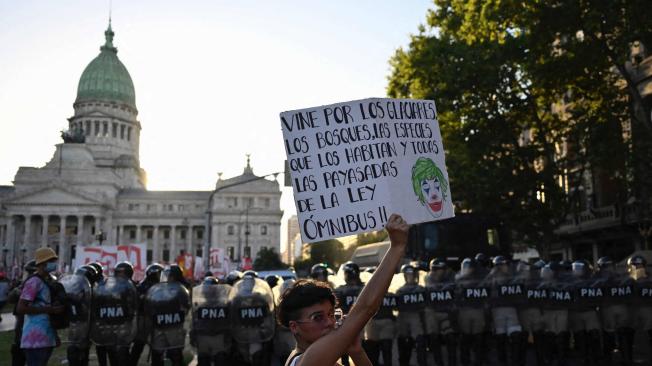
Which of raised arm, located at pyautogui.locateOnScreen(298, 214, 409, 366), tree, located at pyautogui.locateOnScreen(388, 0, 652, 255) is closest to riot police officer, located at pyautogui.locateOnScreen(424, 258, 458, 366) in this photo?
raised arm, located at pyautogui.locateOnScreen(298, 214, 409, 366)

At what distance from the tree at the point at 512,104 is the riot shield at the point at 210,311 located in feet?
43.8

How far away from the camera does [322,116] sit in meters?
4.08

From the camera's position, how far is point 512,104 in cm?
2445

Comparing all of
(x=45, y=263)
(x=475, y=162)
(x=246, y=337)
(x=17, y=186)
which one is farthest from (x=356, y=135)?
(x=17, y=186)

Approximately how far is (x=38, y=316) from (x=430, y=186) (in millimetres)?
5211

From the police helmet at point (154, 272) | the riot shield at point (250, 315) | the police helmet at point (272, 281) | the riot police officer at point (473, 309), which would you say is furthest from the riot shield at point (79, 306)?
the riot police officer at point (473, 309)

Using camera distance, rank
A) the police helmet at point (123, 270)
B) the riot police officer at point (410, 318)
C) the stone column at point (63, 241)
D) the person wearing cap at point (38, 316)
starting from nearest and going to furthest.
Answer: the person wearing cap at point (38, 316)
the police helmet at point (123, 270)
the riot police officer at point (410, 318)
the stone column at point (63, 241)

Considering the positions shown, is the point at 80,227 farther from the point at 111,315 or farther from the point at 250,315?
the point at 250,315

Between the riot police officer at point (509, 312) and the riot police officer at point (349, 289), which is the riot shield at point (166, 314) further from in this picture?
the riot police officer at point (509, 312)

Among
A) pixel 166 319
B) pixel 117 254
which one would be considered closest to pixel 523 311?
pixel 166 319

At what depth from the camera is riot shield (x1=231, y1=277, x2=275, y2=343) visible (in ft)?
31.4

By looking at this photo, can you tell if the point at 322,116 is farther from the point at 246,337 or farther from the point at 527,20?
the point at 527,20

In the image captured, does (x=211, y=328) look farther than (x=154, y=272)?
No

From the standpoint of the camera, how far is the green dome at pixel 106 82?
115125 millimetres
